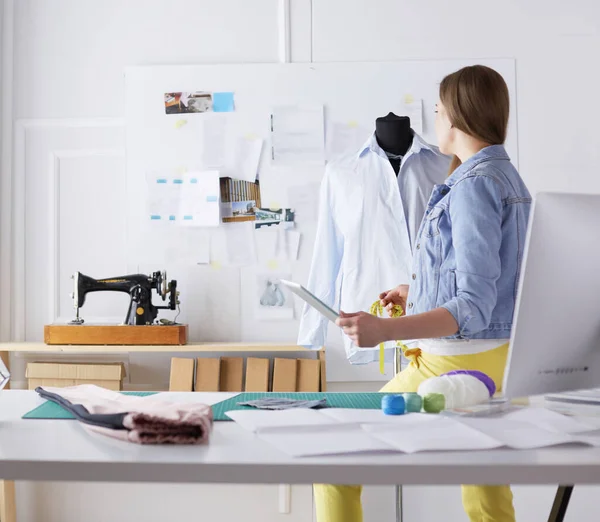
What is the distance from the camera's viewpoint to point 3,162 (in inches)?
130

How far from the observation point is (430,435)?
1.11m

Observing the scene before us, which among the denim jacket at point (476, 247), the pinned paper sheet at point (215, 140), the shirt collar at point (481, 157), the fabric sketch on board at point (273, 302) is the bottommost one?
the fabric sketch on board at point (273, 302)

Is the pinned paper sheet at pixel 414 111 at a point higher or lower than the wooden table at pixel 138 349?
higher

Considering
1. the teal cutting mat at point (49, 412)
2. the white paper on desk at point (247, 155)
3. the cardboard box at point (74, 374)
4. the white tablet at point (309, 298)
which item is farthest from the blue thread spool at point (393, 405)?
the white paper on desk at point (247, 155)

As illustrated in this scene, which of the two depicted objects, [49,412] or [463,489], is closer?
[49,412]

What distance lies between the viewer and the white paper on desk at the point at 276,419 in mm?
1176

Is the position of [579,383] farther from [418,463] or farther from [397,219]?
[397,219]

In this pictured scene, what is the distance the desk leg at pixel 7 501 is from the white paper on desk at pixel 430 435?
2363mm

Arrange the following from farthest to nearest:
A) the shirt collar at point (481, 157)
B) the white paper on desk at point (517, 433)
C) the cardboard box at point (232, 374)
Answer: the cardboard box at point (232, 374) < the shirt collar at point (481, 157) < the white paper on desk at point (517, 433)

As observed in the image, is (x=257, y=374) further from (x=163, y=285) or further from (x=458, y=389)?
(x=458, y=389)

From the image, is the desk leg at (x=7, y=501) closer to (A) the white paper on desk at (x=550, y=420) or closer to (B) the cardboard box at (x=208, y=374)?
(B) the cardboard box at (x=208, y=374)

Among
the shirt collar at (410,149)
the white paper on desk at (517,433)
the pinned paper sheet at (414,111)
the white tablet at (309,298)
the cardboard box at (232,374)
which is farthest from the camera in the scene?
the pinned paper sheet at (414,111)

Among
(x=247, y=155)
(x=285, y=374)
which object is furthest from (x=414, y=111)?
(x=285, y=374)

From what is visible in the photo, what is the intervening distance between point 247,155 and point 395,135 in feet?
2.40
